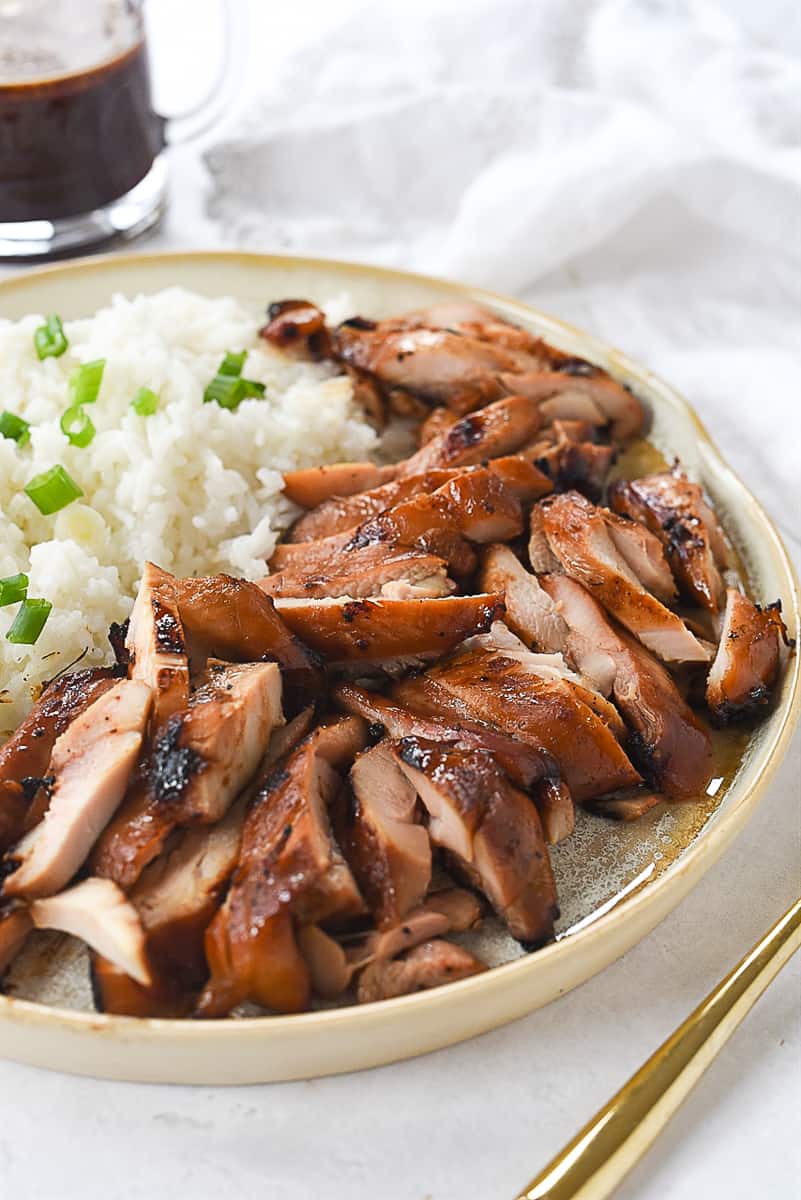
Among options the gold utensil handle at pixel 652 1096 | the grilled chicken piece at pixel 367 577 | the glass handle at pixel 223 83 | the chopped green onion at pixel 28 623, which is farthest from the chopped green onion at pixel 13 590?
the glass handle at pixel 223 83

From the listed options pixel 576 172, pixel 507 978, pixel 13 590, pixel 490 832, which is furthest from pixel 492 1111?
pixel 576 172

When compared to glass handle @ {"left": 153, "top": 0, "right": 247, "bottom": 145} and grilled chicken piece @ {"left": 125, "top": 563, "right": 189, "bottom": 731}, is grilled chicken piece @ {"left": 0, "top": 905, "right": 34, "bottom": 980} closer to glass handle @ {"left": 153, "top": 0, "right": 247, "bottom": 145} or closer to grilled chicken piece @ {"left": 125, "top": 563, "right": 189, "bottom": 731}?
grilled chicken piece @ {"left": 125, "top": 563, "right": 189, "bottom": 731}

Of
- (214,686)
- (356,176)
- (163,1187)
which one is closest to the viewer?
(163,1187)

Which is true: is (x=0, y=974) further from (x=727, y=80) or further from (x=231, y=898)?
(x=727, y=80)

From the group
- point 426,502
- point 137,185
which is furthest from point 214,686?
point 137,185

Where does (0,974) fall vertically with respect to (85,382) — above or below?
below

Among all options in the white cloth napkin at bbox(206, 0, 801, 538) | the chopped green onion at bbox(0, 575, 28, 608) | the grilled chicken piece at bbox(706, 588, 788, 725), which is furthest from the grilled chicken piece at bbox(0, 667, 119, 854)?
the white cloth napkin at bbox(206, 0, 801, 538)
